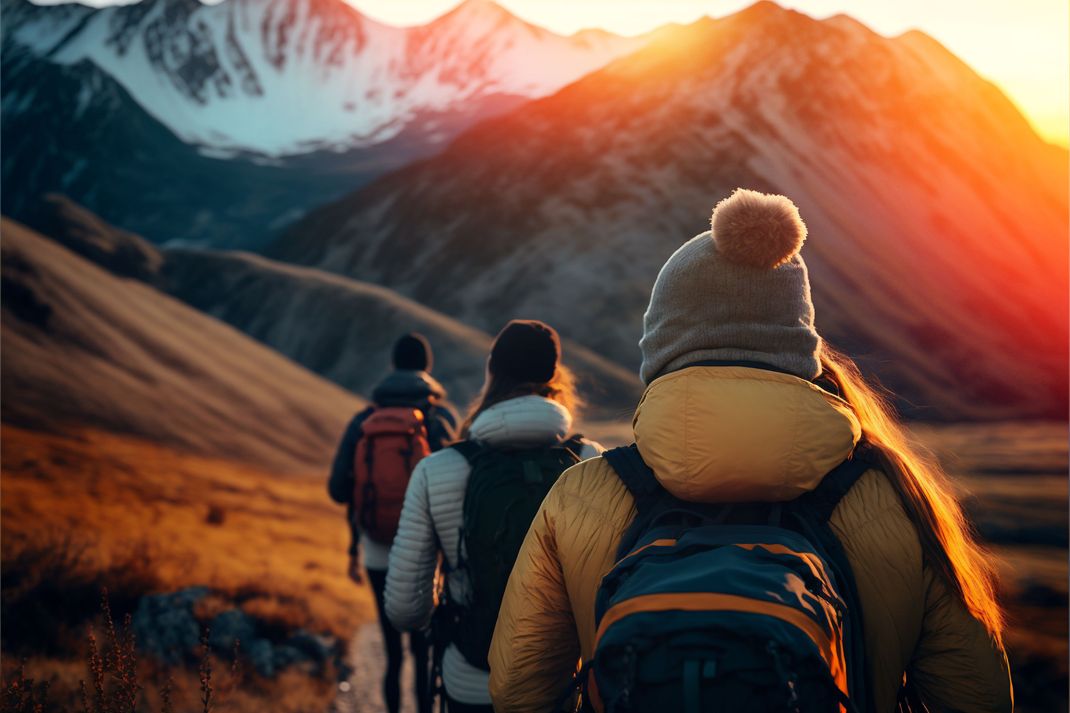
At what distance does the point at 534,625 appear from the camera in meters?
2.00

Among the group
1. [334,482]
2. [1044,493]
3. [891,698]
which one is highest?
[891,698]

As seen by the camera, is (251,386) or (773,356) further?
(251,386)

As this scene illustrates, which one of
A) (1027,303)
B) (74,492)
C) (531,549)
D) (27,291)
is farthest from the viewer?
(1027,303)

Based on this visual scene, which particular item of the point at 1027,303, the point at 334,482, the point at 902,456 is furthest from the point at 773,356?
the point at 1027,303

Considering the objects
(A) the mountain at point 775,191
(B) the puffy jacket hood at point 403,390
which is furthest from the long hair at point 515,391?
(A) the mountain at point 775,191

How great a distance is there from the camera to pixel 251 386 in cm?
2450

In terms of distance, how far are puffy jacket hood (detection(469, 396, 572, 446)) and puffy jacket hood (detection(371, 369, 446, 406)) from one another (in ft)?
5.66

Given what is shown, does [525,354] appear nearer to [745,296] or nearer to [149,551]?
[745,296]

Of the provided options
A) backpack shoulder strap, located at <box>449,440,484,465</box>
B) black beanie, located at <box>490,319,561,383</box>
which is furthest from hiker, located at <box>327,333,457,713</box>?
backpack shoulder strap, located at <box>449,440,484,465</box>

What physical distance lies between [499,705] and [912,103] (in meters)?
112

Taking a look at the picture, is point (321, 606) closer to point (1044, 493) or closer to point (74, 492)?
point (74, 492)

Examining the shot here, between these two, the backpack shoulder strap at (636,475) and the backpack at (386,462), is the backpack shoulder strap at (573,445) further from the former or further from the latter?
the backpack at (386,462)

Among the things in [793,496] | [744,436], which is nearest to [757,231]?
[744,436]

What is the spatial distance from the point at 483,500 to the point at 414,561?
0.58m
